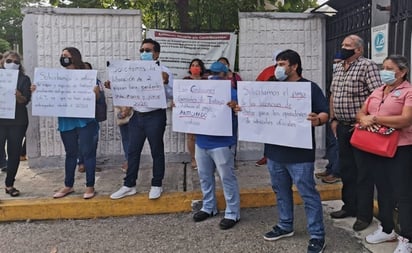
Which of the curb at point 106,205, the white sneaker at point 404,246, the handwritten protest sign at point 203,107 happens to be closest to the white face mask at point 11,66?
the curb at point 106,205

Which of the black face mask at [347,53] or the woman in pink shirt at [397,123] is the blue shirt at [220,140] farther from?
the woman in pink shirt at [397,123]

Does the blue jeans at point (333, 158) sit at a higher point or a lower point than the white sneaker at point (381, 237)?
higher

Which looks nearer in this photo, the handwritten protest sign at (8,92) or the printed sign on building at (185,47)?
the handwritten protest sign at (8,92)

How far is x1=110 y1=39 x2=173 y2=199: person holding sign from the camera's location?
4.62m

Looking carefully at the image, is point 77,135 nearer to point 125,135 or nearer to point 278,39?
point 125,135

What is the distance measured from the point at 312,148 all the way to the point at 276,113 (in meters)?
0.47

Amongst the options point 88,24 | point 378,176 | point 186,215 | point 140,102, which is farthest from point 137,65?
point 378,176

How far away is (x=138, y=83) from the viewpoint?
4.63 m

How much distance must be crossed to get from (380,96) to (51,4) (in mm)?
5558

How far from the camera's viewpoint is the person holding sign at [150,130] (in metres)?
4.62

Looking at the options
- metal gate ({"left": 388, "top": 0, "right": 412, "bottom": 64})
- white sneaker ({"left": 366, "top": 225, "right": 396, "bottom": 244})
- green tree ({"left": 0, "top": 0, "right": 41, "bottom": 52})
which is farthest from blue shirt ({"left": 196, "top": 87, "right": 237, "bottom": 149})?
green tree ({"left": 0, "top": 0, "right": 41, "bottom": 52})

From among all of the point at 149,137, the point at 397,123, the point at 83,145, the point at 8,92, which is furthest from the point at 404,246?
the point at 8,92

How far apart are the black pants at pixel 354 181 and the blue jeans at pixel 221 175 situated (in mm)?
1137

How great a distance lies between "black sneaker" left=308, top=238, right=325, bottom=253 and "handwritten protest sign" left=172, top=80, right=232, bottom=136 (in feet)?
4.24
